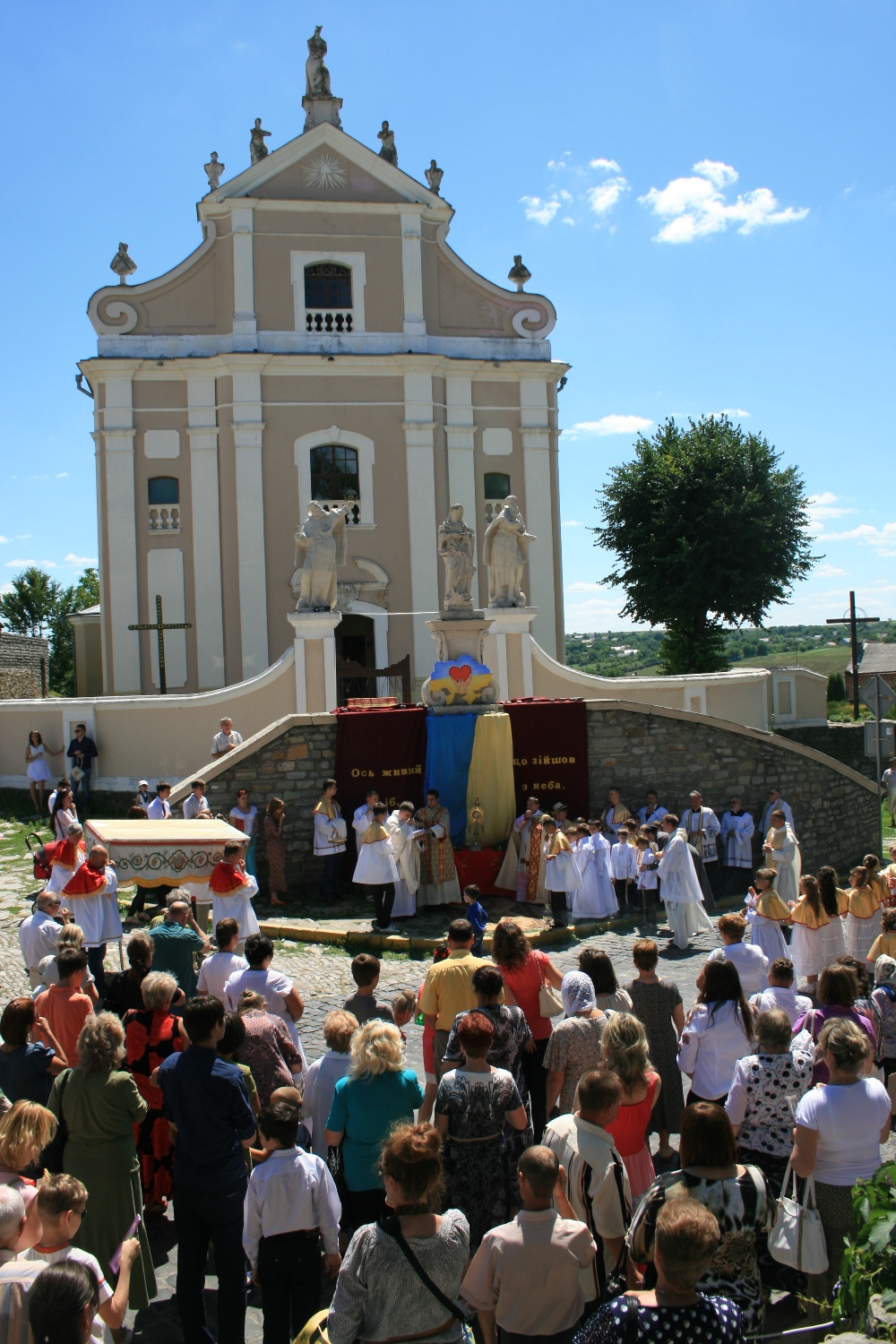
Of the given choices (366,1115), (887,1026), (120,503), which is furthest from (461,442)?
(366,1115)

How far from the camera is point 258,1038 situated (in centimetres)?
595

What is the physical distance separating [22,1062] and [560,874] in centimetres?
883

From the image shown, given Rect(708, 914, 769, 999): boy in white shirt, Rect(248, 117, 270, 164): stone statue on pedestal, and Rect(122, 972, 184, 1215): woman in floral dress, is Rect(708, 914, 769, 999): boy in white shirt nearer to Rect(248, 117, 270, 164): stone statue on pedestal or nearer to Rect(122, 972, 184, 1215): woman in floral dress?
Rect(122, 972, 184, 1215): woman in floral dress

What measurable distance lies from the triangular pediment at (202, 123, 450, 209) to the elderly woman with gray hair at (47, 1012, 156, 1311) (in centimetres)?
2317

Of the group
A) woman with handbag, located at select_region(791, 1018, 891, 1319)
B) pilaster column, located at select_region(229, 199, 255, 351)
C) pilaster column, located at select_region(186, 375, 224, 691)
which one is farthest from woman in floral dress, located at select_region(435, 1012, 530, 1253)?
pilaster column, located at select_region(229, 199, 255, 351)

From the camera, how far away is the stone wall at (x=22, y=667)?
36375 mm

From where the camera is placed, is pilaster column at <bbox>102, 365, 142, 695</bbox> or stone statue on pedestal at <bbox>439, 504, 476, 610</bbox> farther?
pilaster column at <bbox>102, 365, 142, 695</bbox>

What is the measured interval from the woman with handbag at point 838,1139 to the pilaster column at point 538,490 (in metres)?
21.2

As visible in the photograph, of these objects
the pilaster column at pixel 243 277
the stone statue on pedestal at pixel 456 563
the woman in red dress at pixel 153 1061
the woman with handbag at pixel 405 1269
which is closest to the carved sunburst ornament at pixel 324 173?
the pilaster column at pixel 243 277

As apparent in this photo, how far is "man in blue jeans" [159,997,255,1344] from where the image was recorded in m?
4.93

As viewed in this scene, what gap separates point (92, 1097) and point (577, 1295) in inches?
93.8

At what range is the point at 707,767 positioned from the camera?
1777 centimetres

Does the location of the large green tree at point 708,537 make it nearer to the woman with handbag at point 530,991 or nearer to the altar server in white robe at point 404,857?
the altar server in white robe at point 404,857

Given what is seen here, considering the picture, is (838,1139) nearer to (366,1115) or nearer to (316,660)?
(366,1115)
